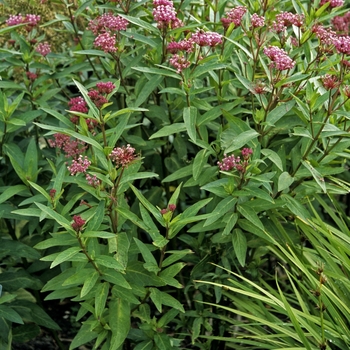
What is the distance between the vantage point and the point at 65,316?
3836 millimetres

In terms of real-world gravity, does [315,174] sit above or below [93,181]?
below

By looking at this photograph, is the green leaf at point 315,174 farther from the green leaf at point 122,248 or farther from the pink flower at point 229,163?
the green leaf at point 122,248

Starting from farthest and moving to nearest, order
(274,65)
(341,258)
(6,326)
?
(6,326) < (341,258) < (274,65)

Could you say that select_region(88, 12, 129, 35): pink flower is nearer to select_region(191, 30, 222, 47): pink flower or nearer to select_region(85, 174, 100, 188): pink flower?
select_region(191, 30, 222, 47): pink flower

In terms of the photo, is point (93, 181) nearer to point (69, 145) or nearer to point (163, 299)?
point (69, 145)

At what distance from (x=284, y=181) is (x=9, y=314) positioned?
1245 millimetres

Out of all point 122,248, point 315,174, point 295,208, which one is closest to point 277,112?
point 315,174

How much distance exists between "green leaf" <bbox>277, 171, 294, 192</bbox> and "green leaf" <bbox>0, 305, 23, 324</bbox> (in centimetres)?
118

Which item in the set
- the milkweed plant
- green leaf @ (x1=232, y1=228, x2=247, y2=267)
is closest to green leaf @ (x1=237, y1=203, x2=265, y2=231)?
the milkweed plant

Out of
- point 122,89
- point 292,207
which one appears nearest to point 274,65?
point 292,207

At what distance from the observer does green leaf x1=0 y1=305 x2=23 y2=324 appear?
272 cm

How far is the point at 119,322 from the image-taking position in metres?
2.54

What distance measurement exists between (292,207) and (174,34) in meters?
0.90

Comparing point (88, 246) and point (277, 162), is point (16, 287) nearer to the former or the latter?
point (88, 246)
